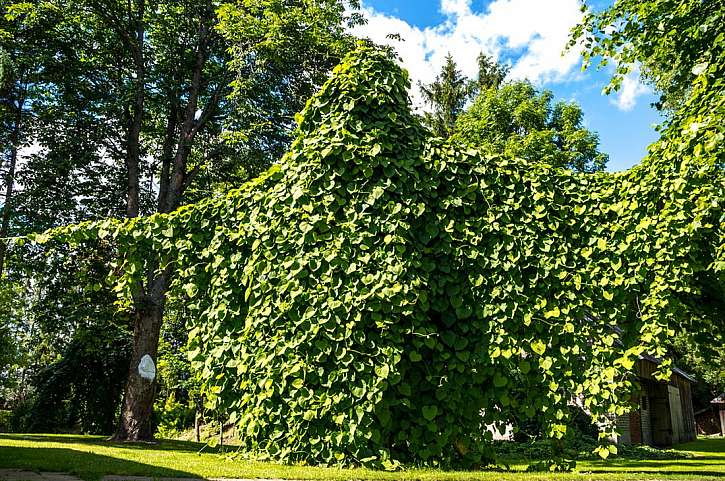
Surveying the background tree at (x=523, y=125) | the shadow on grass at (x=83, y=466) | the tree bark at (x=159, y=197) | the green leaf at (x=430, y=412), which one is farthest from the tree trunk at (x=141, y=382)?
the background tree at (x=523, y=125)

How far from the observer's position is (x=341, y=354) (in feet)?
16.5

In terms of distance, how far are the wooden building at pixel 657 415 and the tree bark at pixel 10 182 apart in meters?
16.5

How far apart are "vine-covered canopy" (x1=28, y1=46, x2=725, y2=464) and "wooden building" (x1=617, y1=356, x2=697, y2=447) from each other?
39.9 ft

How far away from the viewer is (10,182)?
13031mm

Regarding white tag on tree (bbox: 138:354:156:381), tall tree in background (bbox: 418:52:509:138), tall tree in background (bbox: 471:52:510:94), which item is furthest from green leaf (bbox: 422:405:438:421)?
tall tree in background (bbox: 471:52:510:94)

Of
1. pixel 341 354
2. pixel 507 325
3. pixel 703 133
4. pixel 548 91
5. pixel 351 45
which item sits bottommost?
pixel 341 354

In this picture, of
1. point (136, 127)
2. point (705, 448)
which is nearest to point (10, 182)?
point (136, 127)

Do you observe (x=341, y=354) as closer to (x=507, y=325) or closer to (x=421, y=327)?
(x=421, y=327)

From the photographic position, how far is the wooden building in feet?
54.5

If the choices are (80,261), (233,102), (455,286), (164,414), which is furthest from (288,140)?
(164,414)

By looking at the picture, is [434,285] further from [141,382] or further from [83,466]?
[141,382]

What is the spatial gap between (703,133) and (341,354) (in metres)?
3.72

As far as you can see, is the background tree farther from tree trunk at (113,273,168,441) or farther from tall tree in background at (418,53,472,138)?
tree trunk at (113,273,168,441)

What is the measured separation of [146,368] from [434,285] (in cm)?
817
